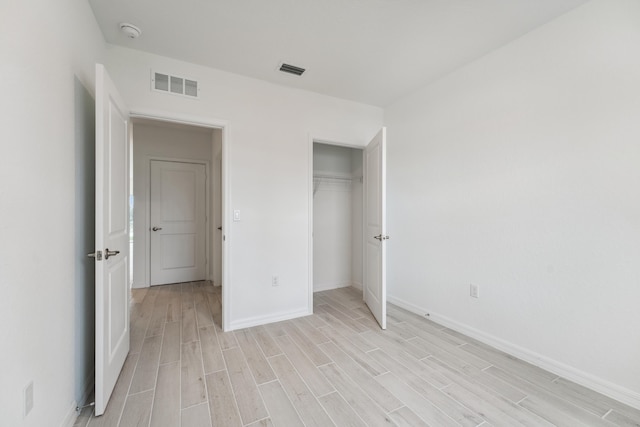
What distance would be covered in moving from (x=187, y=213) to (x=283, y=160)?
2520 millimetres

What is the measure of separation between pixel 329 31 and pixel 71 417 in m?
3.00

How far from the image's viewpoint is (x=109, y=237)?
5.54 feet

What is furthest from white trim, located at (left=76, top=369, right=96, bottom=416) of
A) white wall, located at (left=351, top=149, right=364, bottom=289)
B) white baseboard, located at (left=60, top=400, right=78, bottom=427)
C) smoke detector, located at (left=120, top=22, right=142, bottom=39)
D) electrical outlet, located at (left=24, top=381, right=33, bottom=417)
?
white wall, located at (left=351, top=149, right=364, bottom=289)

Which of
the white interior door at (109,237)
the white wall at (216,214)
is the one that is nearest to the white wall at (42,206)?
the white interior door at (109,237)

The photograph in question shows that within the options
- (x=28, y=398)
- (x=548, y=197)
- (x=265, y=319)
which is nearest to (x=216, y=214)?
(x=265, y=319)

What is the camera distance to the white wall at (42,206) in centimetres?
99

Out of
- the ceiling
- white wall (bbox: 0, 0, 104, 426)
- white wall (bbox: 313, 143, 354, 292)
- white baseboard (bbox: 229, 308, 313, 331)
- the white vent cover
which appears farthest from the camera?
white wall (bbox: 313, 143, 354, 292)

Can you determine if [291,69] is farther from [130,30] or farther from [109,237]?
[109,237]

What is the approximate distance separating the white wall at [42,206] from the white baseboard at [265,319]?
47.5 inches

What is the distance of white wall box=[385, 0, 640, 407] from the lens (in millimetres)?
1707

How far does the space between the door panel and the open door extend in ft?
7.26

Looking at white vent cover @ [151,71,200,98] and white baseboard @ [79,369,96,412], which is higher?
white vent cover @ [151,71,200,98]

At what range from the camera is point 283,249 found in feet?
9.85

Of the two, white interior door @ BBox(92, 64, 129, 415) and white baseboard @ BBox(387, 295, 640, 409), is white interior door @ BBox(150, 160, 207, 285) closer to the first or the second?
white interior door @ BBox(92, 64, 129, 415)
